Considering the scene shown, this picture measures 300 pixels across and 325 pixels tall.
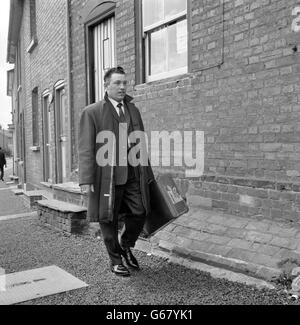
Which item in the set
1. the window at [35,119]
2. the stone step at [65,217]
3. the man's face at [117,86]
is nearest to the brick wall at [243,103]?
the man's face at [117,86]

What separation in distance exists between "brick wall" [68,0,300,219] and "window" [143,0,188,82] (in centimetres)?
33

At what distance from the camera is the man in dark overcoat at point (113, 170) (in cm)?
402

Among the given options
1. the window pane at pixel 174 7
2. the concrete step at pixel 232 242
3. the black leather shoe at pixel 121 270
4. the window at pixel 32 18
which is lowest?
the black leather shoe at pixel 121 270

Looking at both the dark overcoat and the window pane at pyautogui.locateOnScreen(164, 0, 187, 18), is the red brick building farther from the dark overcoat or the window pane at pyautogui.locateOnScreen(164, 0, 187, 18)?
the dark overcoat

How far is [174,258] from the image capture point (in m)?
4.58

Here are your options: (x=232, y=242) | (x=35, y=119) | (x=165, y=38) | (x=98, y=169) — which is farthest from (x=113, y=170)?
(x=35, y=119)

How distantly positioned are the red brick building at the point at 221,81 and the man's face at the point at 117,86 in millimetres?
Answer: 1360

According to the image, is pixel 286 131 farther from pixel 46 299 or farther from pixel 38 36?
pixel 38 36

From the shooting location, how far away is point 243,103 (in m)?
4.74

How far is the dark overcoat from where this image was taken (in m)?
4.01

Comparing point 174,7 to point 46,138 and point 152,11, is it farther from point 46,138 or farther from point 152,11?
point 46,138

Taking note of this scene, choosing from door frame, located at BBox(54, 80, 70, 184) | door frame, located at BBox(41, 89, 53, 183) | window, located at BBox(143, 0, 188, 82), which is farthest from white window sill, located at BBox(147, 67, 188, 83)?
door frame, located at BBox(41, 89, 53, 183)

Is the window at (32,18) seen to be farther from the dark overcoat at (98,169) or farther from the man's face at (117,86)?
the dark overcoat at (98,169)

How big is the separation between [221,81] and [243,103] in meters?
0.43
